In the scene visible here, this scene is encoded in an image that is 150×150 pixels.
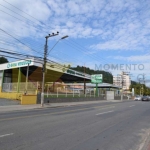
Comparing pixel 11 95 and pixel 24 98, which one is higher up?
pixel 11 95

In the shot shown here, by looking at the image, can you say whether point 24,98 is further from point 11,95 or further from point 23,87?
point 11,95

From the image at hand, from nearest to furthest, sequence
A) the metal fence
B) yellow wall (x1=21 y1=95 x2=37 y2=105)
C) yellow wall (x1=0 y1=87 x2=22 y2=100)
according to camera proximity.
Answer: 1. yellow wall (x1=21 y1=95 x2=37 y2=105)
2. yellow wall (x1=0 y1=87 x2=22 y2=100)
3. the metal fence

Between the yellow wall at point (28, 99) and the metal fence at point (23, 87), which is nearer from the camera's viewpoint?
the yellow wall at point (28, 99)

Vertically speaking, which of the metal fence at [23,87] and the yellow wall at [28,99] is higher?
the metal fence at [23,87]

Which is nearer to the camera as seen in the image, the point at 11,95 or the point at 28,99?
the point at 28,99

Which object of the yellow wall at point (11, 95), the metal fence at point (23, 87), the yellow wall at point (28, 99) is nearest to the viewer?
the yellow wall at point (28, 99)

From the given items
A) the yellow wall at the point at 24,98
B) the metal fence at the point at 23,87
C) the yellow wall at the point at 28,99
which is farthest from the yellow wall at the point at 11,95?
the yellow wall at the point at 28,99


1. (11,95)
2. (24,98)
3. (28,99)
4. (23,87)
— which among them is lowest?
(28,99)

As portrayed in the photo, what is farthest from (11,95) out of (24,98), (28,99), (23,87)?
(24,98)

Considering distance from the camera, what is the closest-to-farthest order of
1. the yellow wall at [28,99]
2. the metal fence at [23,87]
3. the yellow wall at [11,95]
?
the yellow wall at [28,99] < the yellow wall at [11,95] < the metal fence at [23,87]

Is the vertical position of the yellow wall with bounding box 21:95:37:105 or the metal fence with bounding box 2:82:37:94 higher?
the metal fence with bounding box 2:82:37:94

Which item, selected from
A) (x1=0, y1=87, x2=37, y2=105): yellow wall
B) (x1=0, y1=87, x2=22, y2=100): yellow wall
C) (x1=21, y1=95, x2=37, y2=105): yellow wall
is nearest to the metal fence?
(x1=0, y1=87, x2=22, y2=100): yellow wall

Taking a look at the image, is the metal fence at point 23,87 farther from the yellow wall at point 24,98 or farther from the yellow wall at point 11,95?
the yellow wall at point 24,98

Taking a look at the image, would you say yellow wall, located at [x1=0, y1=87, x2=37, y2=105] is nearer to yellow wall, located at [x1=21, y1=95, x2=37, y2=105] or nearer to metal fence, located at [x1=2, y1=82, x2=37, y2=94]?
yellow wall, located at [x1=21, y1=95, x2=37, y2=105]
